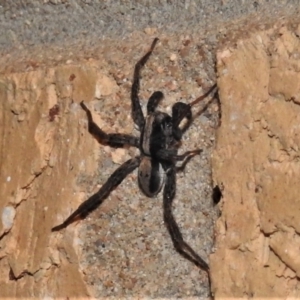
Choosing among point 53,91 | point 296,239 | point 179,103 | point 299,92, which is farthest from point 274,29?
point 53,91

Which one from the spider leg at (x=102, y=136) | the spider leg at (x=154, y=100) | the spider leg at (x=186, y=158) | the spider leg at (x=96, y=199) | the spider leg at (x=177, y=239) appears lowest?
the spider leg at (x=177, y=239)

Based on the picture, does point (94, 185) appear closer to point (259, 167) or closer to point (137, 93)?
point (137, 93)

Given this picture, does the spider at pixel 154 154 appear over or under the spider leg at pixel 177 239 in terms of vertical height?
over

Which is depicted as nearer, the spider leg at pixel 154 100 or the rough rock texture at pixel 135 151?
the rough rock texture at pixel 135 151

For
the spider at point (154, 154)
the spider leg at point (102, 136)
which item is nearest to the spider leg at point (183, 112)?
the spider at point (154, 154)

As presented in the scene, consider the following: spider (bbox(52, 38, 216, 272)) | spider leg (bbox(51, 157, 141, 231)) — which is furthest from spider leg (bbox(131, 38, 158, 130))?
spider leg (bbox(51, 157, 141, 231))

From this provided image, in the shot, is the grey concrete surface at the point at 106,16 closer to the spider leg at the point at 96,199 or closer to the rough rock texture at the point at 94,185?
the rough rock texture at the point at 94,185

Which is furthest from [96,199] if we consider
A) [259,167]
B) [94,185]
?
[259,167]
